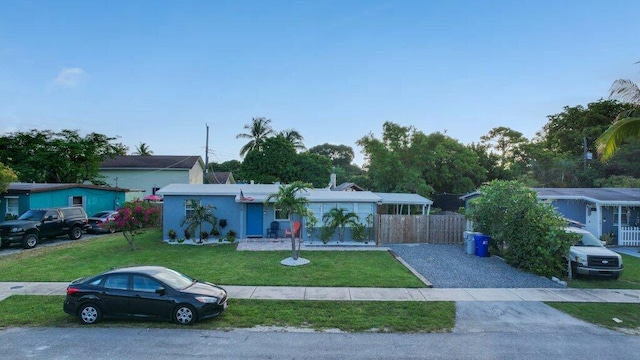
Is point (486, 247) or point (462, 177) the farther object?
point (462, 177)

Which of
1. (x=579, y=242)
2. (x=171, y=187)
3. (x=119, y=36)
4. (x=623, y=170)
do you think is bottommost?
(x=579, y=242)

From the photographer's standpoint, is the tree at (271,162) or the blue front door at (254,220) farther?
the tree at (271,162)

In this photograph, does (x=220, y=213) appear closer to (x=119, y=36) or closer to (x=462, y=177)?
(x=119, y=36)

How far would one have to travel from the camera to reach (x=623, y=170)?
3631 centimetres

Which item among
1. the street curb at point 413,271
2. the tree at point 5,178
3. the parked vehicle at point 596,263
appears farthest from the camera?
the tree at point 5,178

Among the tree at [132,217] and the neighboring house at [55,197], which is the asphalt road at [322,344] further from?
the neighboring house at [55,197]

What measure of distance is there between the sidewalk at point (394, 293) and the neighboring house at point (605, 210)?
972cm

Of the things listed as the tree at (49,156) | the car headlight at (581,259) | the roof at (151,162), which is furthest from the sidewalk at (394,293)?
the roof at (151,162)

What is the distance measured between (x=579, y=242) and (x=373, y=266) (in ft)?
26.4

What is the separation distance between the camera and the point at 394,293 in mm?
11562

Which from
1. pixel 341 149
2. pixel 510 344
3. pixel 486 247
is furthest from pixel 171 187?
pixel 341 149

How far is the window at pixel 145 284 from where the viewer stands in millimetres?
9055

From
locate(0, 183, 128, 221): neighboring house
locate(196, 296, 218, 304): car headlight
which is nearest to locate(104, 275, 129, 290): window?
locate(196, 296, 218, 304): car headlight

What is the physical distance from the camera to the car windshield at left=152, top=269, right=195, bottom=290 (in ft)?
30.3
